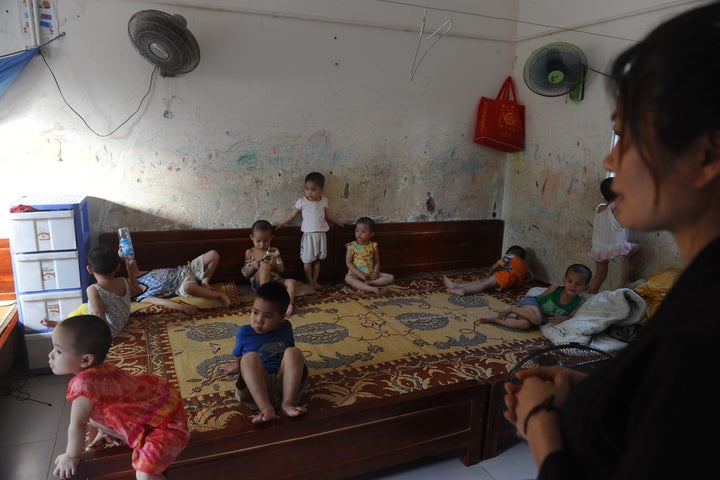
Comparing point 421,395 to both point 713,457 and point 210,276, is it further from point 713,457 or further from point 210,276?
point 210,276

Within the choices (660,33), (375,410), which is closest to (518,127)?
(375,410)

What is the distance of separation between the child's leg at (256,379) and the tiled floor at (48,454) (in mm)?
632

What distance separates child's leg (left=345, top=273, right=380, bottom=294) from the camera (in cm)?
416

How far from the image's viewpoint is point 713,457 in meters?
0.44

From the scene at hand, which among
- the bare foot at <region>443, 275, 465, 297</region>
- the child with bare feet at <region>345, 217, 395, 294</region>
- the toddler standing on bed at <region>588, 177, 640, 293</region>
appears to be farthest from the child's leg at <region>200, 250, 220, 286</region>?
the toddler standing on bed at <region>588, 177, 640, 293</region>

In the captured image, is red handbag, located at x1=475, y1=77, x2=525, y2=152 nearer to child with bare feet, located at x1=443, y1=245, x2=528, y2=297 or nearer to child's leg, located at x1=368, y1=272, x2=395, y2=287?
child with bare feet, located at x1=443, y1=245, x2=528, y2=297

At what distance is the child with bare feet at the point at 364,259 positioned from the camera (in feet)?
14.1

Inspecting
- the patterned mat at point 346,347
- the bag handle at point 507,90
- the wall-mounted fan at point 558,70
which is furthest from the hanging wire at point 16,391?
the bag handle at point 507,90

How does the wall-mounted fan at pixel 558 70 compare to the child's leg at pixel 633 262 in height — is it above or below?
above

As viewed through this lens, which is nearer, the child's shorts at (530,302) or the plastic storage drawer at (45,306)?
the plastic storage drawer at (45,306)

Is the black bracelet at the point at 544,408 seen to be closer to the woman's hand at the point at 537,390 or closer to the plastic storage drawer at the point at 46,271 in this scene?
the woman's hand at the point at 537,390

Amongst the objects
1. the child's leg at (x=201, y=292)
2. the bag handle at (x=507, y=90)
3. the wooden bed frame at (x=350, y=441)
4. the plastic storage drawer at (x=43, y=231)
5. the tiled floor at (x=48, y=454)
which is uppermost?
the bag handle at (x=507, y=90)

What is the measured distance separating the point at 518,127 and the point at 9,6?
4.27 meters

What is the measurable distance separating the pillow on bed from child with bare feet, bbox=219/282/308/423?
141 centimetres
